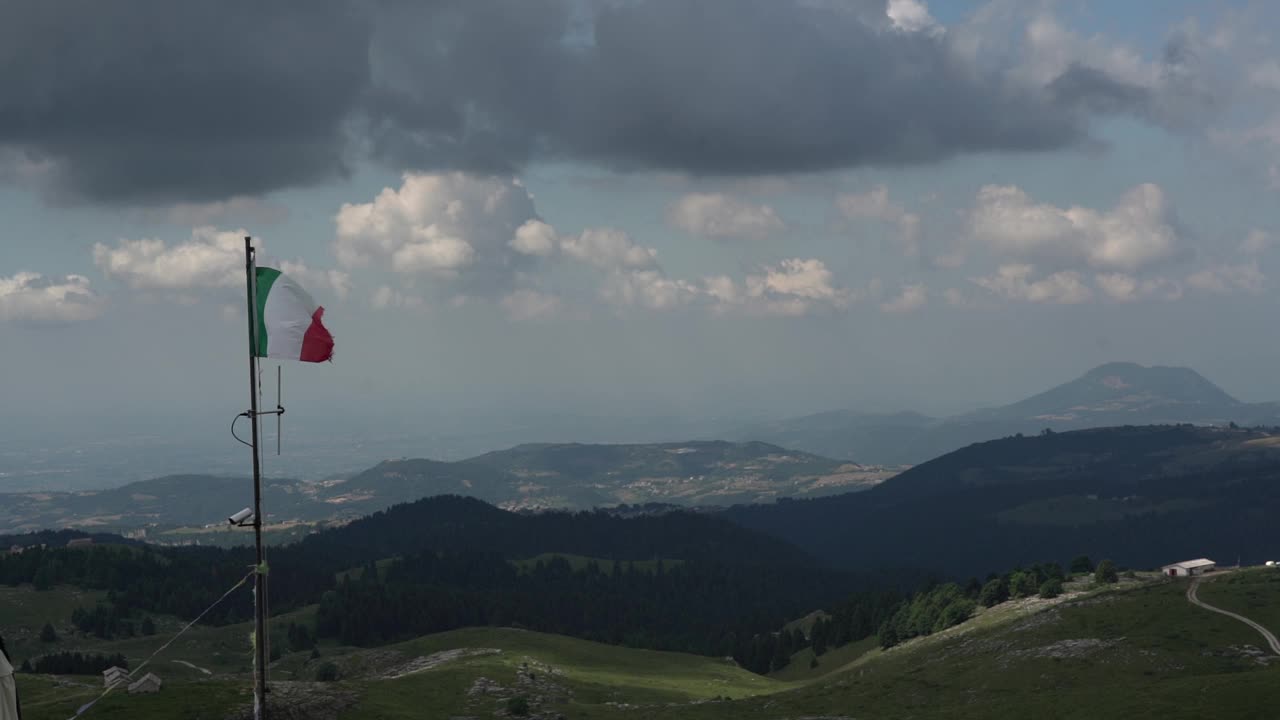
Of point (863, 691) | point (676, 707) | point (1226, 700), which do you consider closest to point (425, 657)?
point (676, 707)

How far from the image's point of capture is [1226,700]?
6969cm

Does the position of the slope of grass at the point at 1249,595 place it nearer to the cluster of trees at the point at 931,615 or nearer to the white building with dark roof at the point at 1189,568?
the white building with dark roof at the point at 1189,568

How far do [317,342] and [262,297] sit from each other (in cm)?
261

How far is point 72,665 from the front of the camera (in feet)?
613

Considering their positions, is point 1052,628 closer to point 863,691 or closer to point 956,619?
point 863,691

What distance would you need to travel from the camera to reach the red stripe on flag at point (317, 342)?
39.1 meters

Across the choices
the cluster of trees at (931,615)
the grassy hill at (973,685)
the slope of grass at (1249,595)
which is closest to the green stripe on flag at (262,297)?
the grassy hill at (973,685)

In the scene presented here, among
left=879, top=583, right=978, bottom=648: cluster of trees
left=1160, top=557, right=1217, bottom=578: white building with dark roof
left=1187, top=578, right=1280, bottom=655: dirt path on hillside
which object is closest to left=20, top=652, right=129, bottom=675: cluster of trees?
left=879, top=583, right=978, bottom=648: cluster of trees

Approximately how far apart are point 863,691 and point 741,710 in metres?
12.4

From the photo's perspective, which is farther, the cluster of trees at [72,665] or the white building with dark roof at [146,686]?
the cluster of trees at [72,665]

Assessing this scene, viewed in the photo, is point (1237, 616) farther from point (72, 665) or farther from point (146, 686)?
point (72, 665)

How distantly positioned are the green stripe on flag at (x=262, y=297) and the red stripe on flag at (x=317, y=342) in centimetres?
151

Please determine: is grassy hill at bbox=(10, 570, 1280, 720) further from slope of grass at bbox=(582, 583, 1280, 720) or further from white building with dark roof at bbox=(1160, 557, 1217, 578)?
white building with dark roof at bbox=(1160, 557, 1217, 578)

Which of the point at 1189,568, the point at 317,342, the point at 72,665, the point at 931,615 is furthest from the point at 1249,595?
the point at 72,665
